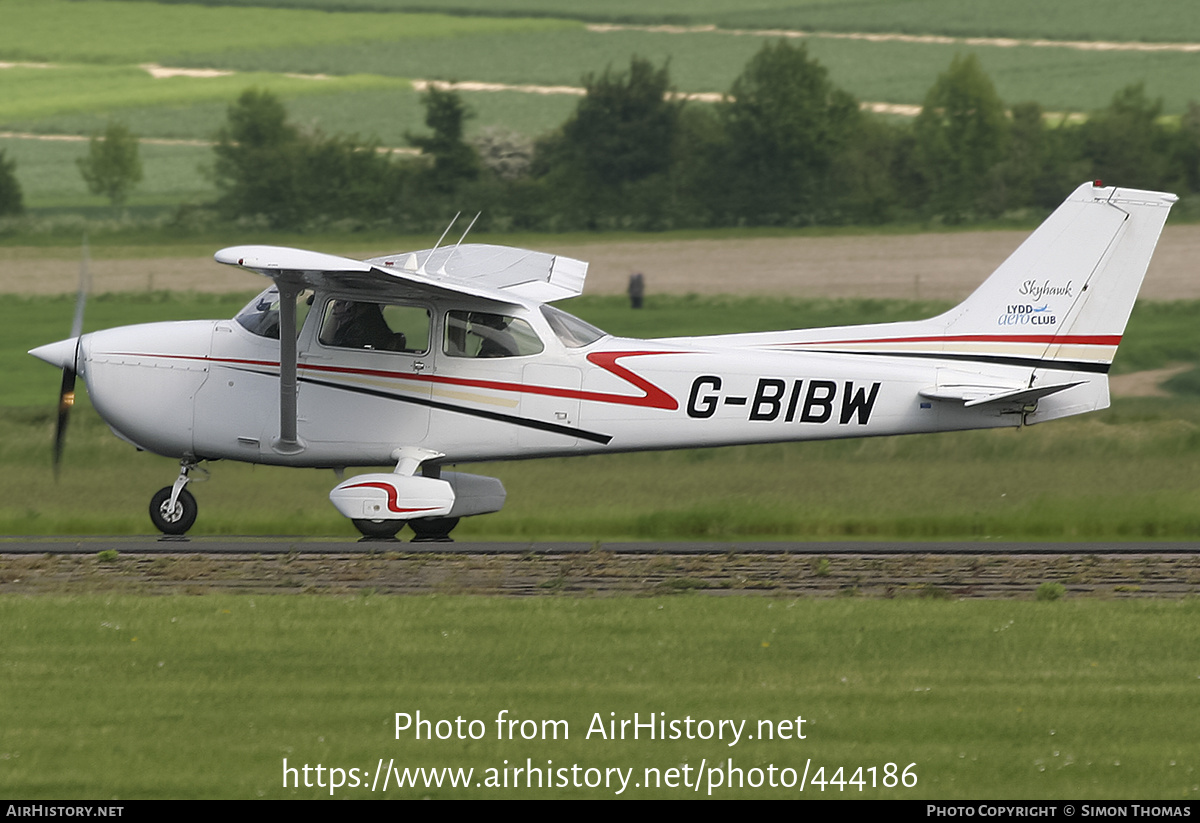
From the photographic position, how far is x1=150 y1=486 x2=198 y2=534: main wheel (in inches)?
521

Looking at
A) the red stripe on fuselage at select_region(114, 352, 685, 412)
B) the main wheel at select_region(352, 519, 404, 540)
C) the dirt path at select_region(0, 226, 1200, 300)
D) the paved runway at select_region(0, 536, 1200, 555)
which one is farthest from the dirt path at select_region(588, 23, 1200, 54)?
the main wheel at select_region(352, 519, 404, 540)

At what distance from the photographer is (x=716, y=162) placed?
3403cm

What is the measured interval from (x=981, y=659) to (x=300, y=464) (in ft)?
23.1

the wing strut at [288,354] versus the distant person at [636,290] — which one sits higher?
the wing strut at [288,354]

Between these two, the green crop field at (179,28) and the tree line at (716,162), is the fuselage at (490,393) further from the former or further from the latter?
the green crop field at (179,28)

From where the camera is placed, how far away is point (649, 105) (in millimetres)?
35281

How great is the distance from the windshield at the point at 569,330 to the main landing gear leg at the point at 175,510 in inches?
131

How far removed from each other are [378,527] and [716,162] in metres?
22.7

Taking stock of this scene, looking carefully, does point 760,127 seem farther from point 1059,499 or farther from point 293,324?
point 293,324

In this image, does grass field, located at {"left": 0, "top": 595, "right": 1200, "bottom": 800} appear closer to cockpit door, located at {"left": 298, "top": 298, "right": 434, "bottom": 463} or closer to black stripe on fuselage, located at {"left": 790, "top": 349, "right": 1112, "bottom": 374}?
cockpit door, located at {"left": 298, "top": 298, "right": 434, "bottom": 463}

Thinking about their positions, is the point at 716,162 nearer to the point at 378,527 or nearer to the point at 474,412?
the point at 474,412

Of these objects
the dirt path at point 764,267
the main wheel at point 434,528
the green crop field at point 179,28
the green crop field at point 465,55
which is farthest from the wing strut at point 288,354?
the green crop field at point 179,28

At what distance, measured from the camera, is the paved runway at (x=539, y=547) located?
39.4 feet

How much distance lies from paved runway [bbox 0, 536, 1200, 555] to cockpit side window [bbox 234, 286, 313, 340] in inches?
70.0
